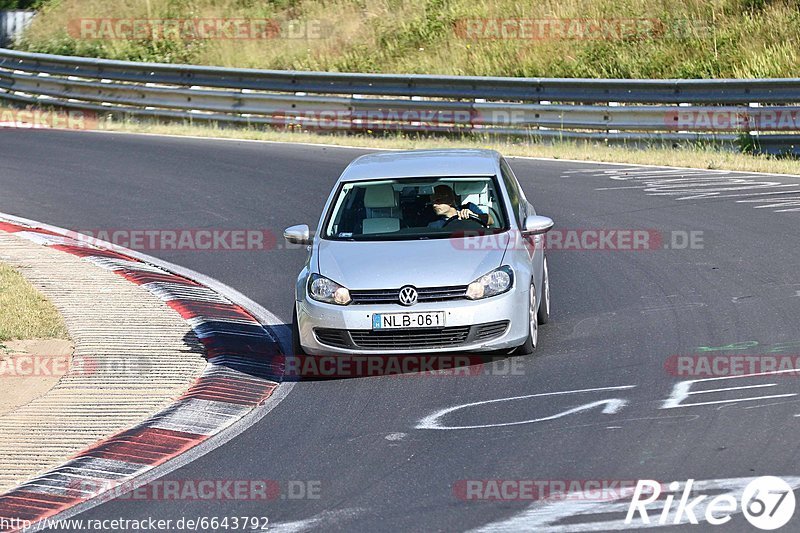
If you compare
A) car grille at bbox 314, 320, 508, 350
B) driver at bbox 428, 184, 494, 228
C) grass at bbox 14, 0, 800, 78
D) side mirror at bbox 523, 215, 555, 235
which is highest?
grass at bbox 14, 0, 800, 78

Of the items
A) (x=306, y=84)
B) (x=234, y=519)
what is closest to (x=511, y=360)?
(x=234, y=519)

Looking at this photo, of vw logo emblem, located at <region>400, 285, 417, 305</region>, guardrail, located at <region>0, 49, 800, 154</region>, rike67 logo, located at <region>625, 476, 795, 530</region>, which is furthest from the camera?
guardrail, located at <region>0, 49, 800, 154</region>

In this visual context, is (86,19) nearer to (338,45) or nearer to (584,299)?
(338,45)

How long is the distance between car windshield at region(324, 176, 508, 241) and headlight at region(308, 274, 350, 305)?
65cm

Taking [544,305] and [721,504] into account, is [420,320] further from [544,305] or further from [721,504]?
[721,504]

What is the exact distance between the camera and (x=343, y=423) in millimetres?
8164

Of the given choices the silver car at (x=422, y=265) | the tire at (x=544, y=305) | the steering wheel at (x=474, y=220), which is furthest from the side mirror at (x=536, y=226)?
the tire at (x=544, y=305)

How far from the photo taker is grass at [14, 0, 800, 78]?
86.5 ft

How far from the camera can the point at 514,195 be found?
1079cm

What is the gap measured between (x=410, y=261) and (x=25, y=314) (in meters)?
3.79

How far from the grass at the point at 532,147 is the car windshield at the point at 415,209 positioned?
9.14 m

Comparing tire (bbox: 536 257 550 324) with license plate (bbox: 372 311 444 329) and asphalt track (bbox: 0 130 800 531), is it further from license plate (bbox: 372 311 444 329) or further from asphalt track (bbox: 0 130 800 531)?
license plate (bbox: 372 311 444 329)

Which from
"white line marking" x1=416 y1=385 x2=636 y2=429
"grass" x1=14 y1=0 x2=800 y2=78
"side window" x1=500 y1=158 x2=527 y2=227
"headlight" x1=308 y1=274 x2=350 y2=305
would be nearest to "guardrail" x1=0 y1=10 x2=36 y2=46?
"grass" x1=14 y1=0 x2=800 y2=78

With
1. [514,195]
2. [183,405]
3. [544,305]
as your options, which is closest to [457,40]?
[514,195]
